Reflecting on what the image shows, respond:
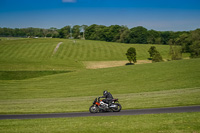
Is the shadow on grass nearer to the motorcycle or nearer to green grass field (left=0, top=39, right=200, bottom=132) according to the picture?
green grass field (left=0, top=39, right=200, bottom=132)

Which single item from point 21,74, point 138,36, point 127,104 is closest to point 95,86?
point 127,104

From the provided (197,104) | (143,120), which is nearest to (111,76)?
(197,104)

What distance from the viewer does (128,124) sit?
14.2 metres

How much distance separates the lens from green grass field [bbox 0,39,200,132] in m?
14.9

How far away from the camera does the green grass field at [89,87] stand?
586 inches

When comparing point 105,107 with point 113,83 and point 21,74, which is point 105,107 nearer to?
point 113,83

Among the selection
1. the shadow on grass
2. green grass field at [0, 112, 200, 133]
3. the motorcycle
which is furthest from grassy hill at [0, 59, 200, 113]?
green grass field at [0, 112, 200, 133]

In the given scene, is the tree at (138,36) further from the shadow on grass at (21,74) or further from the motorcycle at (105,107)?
the motorcycle at (105,107)

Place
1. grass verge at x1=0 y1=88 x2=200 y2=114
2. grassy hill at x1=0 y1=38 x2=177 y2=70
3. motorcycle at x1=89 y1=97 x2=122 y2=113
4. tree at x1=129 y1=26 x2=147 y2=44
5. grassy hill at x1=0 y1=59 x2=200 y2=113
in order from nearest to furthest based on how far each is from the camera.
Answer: motorcycle at x1=89 y1=97 x2=122 y2=113 < grass verge at x1=0 y1=88 x2=200 y2=114 < grassy hill at x1=0 y1=59 x2=200 y2=113 < grassy hill at x1=0 y1=38 x2=177 y2=70 < tree at x1=129 y1=26 x2=147 y2=44

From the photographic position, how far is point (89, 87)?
4569 cm

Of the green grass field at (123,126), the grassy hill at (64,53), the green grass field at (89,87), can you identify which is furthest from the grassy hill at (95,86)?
the green grass field at (123,126)

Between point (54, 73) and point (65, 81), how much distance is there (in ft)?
52.4

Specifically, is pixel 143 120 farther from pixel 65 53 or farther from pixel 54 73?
pixel 65 53

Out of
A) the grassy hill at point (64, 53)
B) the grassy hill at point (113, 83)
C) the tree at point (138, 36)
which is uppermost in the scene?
the tree at point (138, 36)
